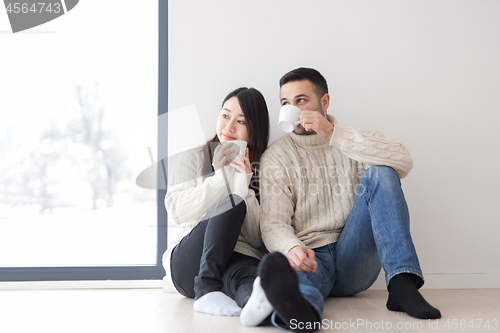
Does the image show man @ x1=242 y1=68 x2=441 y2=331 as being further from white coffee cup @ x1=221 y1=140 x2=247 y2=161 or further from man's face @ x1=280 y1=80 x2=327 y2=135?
white coffee cup @ x1=221 y1=140 x2=247 y2=161

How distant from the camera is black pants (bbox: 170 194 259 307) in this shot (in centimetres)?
109

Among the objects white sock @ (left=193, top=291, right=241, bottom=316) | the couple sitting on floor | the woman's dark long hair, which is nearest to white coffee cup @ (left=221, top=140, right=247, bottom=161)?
the couple sitting on floor

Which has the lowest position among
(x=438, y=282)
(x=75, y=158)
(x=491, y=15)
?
(x=438, y=282)

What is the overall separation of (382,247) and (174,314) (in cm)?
68

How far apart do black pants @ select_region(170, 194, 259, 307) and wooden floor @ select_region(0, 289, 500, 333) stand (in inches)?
3.5

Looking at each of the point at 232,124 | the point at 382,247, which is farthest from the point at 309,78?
the point at 382,247

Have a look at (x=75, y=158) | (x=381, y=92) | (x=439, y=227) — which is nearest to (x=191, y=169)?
(x=75, y=158)

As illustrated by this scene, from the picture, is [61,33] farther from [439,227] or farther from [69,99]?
[439,227]

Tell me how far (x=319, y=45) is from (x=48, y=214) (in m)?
1.53

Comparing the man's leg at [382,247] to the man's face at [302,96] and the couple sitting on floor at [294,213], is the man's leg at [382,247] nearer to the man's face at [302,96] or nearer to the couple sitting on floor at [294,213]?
the couple sitting on floor at [294,213]

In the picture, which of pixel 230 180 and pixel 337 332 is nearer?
pixel 337 332

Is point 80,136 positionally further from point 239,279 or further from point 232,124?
point 239,279

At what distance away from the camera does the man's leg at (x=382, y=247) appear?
1010 mm

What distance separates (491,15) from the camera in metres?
1.72
